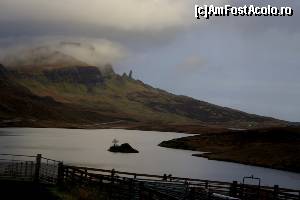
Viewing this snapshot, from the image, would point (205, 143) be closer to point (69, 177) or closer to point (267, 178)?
point (267, 178)

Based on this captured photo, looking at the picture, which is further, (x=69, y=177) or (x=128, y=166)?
(x=128, y=166)

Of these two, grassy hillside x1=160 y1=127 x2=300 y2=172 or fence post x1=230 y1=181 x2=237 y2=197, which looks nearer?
fence post x1=230 y1=181 x2=237 y2=197

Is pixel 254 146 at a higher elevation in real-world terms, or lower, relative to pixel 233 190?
higher

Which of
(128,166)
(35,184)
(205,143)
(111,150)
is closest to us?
(35,184)

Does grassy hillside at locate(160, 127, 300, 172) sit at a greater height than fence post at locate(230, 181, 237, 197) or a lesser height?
greater

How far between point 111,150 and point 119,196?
11253 centimetres

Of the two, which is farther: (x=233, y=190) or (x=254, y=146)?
(x=254, y=146)

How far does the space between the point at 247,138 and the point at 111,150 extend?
42165mm

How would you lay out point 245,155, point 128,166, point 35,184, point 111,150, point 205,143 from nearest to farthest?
point 35,184 < point 128,166 < point 245,155 < point 111,150 < point 205,143

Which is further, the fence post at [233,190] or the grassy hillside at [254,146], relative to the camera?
the grassy hillside at [254,146]

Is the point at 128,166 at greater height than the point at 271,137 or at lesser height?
lesser

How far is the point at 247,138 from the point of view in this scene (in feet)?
538

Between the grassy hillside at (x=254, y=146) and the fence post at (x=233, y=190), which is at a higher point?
the grassy hillside at (x=254, y=146)

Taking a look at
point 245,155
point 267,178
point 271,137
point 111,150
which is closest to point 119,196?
point 267,178
